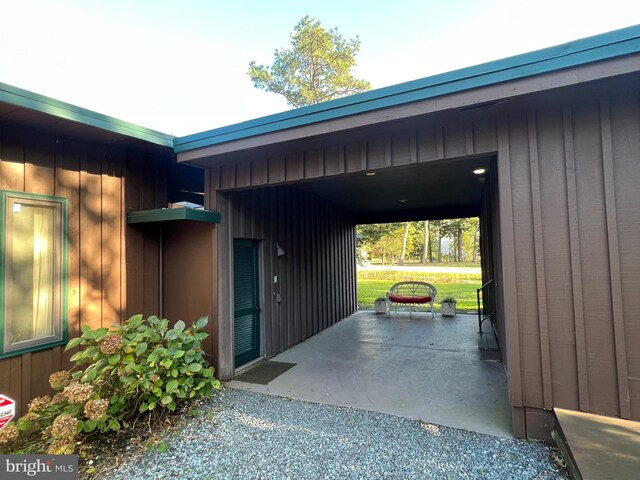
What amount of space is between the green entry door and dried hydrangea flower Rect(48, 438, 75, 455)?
221 cm

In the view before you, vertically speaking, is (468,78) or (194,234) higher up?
(468,78)

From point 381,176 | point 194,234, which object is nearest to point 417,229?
point 381,176

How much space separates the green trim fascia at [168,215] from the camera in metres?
3.58

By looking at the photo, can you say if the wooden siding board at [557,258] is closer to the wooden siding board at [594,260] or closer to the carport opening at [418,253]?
the wooden siding board at [594,260]

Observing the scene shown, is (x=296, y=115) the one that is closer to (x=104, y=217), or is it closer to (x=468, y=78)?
(x=468, y=78)

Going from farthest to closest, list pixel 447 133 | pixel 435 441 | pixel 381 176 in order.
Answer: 1. pixel 381 176
2. pixel 447 133
3. pixel 435 441

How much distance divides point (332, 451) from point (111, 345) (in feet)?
6.33

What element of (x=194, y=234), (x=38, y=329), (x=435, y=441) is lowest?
(x=435, y=441)

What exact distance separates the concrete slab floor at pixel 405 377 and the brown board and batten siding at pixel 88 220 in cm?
175

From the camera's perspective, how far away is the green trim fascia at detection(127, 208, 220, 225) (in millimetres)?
3582

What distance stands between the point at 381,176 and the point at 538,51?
309 cm

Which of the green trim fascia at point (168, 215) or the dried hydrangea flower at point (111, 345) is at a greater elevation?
the green trim fascia at point (168, 215)

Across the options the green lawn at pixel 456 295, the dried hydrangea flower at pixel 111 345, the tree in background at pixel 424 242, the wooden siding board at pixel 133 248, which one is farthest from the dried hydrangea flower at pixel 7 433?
the tree in background at pixel 424 242

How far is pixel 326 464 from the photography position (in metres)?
2.32
